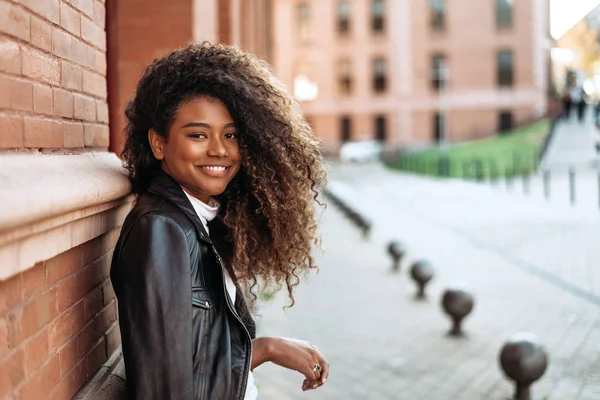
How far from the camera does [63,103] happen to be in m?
2.32

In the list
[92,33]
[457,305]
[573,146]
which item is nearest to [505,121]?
[573,146]

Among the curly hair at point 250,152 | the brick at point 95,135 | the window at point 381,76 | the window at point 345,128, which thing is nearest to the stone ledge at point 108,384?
the curly hair at point 250,152

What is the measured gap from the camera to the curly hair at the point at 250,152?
2.40 m

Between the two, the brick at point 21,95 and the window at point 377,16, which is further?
the window at point 377,16

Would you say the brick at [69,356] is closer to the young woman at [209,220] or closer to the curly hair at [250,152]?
the young woman at [209,220]

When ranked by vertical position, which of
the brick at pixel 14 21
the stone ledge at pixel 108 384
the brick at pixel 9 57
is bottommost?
the stone ledge at pixel 108 384

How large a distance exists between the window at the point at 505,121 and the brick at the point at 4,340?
51.2m

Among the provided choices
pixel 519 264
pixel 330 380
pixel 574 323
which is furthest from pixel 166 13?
pixel 519 264

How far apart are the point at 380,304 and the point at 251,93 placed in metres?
6.36

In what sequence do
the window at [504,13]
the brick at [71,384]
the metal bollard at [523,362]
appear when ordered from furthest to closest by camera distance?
1. the window at [504,13]
2. the metal bollard at [523,362]
3. the brick at [71,384]

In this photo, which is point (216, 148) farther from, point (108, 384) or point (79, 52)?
point (108, 384)

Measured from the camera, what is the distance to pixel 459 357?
639 centimetres

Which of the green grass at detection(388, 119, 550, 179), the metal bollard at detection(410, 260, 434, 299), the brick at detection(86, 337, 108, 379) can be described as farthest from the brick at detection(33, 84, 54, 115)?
the green grass at detection(388, 119, 550, 179)

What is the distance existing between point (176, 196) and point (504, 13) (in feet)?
169
